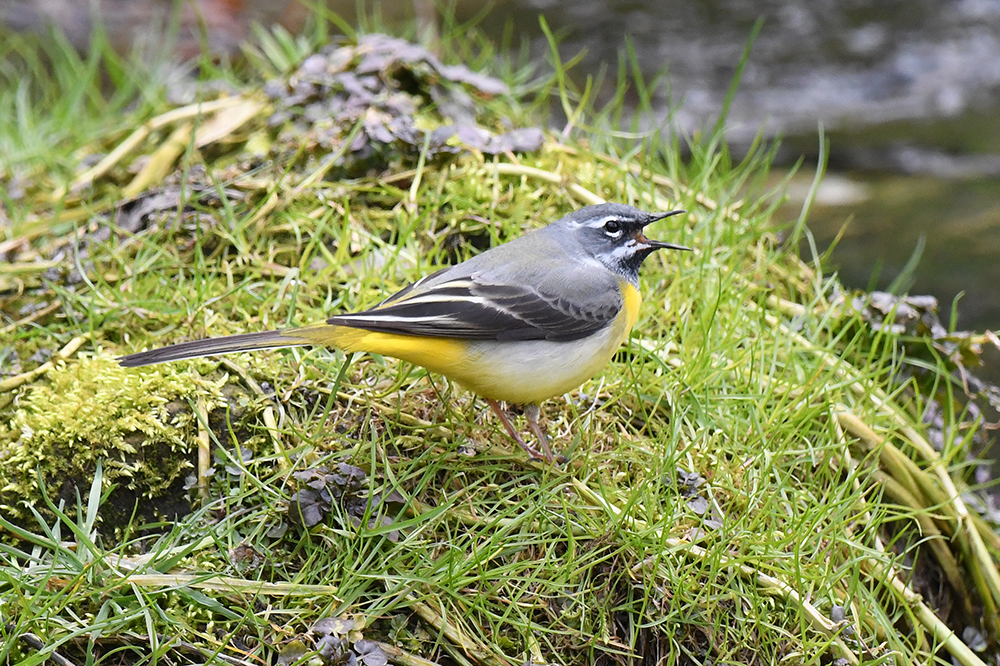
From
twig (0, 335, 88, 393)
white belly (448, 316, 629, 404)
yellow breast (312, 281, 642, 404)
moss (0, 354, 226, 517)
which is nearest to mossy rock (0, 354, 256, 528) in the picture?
moss (0, 354, 226, 517)

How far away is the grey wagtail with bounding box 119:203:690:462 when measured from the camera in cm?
329

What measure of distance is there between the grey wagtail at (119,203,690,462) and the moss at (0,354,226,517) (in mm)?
335

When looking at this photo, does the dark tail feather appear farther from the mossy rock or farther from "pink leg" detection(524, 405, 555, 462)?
"pink leg" detection(524, 405, 555, 462)

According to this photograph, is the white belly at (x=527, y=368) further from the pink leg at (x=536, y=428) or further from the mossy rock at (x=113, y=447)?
the mossy rock at (x=113, y=447)

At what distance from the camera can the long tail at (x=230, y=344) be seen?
3186mm

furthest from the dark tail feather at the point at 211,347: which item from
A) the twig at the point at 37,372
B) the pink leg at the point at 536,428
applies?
the pink leg at the point at 536,428

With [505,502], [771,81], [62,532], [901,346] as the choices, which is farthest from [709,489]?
[771,81]

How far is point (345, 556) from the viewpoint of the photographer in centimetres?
311

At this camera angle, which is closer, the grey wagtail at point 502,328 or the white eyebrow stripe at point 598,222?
the grey wagtail at point 502,328

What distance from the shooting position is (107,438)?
336 centimetres

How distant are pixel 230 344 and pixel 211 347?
0.22 ft

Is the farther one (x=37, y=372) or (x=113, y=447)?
(x=37, y=372)

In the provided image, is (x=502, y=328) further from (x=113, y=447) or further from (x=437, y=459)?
(x=113, y=447)

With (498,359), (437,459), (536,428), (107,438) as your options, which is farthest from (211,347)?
(536,428)
